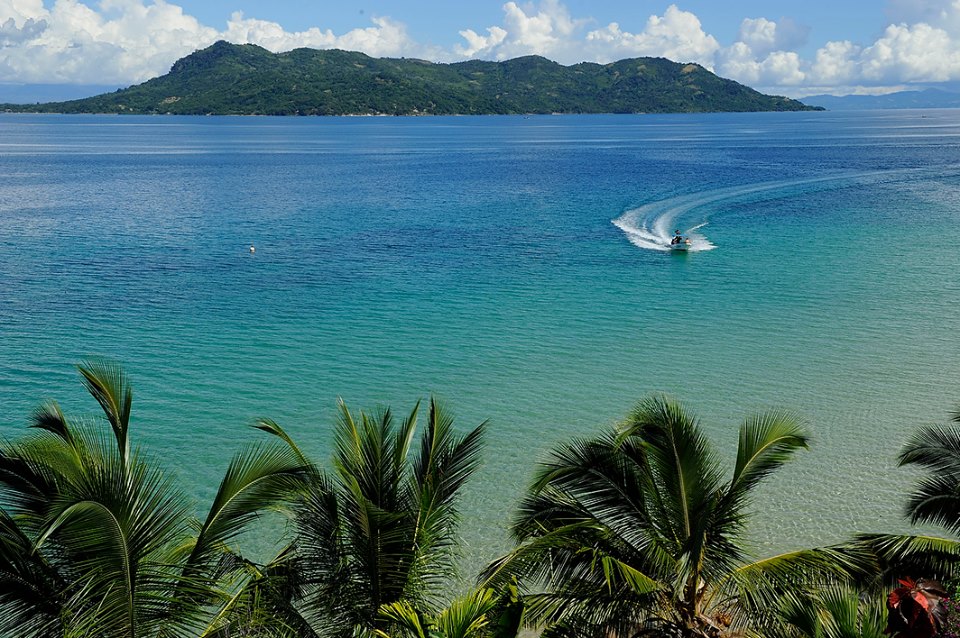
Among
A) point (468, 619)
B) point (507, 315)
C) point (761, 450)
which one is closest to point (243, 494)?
point (468, 619)

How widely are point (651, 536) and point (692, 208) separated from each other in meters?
57.3

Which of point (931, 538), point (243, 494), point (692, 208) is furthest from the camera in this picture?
point (692, 208)

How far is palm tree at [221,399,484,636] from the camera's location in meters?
10.1

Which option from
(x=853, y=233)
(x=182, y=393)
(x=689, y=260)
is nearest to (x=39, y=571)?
(x=182, y=393)

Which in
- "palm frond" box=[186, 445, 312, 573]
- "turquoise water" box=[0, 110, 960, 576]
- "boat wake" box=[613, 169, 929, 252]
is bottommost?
"turquoise water" box=[0, 110, 960, 576]

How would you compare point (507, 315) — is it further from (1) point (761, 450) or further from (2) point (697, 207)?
(2) point (697, 207)

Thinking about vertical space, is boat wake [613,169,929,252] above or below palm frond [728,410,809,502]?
below

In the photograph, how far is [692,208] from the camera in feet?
214

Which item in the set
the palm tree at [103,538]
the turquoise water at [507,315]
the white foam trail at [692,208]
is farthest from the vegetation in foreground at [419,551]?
the white foam trail at [692,208]

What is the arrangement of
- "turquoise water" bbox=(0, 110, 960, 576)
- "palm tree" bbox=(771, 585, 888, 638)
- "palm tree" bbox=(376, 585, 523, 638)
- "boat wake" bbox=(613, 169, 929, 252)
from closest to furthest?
"palm tree" bbox=(771, 585, 888, 638)
"palm tree" bbox=(376, 585, 523, 638)
"turquoise water" bbox=(0, 110, 960, 576)
"boat wake" bbox=(613, 169, 929, 252)

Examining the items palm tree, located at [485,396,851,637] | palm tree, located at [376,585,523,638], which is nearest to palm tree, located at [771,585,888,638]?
palm tree, located at [485,396,851,637]

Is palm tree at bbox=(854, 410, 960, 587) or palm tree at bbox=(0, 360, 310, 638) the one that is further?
palm tree at bbox=(854, 410, 960, 587)

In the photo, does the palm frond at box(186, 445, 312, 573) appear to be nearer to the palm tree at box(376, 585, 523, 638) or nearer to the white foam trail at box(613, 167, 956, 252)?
the palm tree at box(376, 585, 523, 638)

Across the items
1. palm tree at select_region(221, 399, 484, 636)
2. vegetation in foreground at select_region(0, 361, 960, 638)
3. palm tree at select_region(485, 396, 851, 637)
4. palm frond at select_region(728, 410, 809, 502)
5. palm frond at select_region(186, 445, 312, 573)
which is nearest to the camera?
vegetation in foreground at select_region(0, 361, 960, 638)
